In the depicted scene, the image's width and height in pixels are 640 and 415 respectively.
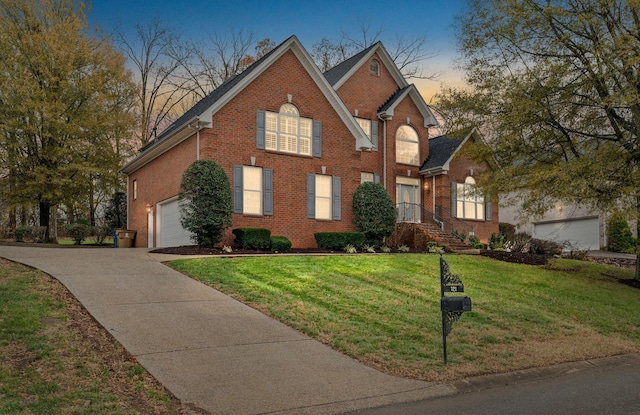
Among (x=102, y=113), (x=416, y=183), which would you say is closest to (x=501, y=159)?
(x=416, y=183)

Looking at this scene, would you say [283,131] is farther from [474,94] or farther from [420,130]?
[420,130]

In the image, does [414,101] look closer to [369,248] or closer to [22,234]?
[369,248]

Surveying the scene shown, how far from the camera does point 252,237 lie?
19.9 m

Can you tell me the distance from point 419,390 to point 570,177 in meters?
11.1

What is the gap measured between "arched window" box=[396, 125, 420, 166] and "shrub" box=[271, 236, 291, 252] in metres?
9.97

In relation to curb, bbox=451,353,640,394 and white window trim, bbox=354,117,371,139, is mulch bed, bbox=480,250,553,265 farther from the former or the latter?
curb, bbox=451,353,640,394

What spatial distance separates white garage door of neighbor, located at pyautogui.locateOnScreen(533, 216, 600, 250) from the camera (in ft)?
108

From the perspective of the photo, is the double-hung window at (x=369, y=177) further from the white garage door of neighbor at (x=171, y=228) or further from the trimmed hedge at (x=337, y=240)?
the white garage door of neighbor at (x=171, y=228)

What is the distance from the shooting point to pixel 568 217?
34.3 m

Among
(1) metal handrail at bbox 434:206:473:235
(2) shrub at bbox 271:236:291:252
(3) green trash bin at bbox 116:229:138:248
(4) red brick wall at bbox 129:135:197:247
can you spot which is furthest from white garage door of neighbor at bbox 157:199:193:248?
(1) metal handrail at bbox 434:206:473:235

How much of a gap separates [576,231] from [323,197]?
61.8 ft

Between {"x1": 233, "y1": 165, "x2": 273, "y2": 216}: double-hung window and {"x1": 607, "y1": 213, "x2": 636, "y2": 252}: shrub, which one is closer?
{"x1": 233, "y1": 165, "x2": 273, "y2": 216}: double-hung window

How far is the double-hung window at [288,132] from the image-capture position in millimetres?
21781

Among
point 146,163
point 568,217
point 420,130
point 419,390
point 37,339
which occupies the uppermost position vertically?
point 420,130
